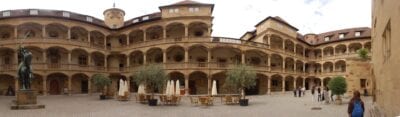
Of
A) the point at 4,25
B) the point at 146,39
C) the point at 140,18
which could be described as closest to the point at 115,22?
the point at 140,18

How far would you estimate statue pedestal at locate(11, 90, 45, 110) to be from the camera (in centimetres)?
2162

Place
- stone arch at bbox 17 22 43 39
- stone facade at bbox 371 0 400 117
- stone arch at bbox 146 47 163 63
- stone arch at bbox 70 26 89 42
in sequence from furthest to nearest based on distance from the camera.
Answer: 1. stone arch at bbox 146 47 163 63
2. stone arch at bbox 70 26 89 42
3. stone arch at bbox 17 22 43 39
4. stone facade at bbox 371 0 400 117

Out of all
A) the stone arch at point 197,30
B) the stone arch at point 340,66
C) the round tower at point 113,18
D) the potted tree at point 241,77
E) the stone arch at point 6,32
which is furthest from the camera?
the stone arch at point 340,66

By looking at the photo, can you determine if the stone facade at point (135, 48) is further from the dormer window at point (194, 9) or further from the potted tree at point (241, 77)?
the potted tree at point (241, 77)

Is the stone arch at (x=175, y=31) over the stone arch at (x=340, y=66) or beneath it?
over

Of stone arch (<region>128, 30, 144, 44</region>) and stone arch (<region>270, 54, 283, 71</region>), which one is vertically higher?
stone arch (<region>128, 30, 144, 44</region>)

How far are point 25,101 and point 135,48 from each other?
23.7 meters

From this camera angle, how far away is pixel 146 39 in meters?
47.2

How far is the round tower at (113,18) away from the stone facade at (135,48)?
174 mm

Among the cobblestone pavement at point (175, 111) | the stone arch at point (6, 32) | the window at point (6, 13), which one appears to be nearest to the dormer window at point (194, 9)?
the cobblestone pavement at point (175, 111)

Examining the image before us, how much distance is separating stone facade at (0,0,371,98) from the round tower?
0.17 m

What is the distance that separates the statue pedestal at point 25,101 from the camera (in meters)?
21.6

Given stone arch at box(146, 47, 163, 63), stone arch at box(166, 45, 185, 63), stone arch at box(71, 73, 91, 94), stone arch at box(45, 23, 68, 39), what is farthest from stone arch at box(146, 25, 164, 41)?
stone arch at box(45, 23, 68, 39)

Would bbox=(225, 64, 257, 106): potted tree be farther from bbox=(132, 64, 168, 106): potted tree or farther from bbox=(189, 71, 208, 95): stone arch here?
bbox=(189, 71, 208, 95): stone arch
